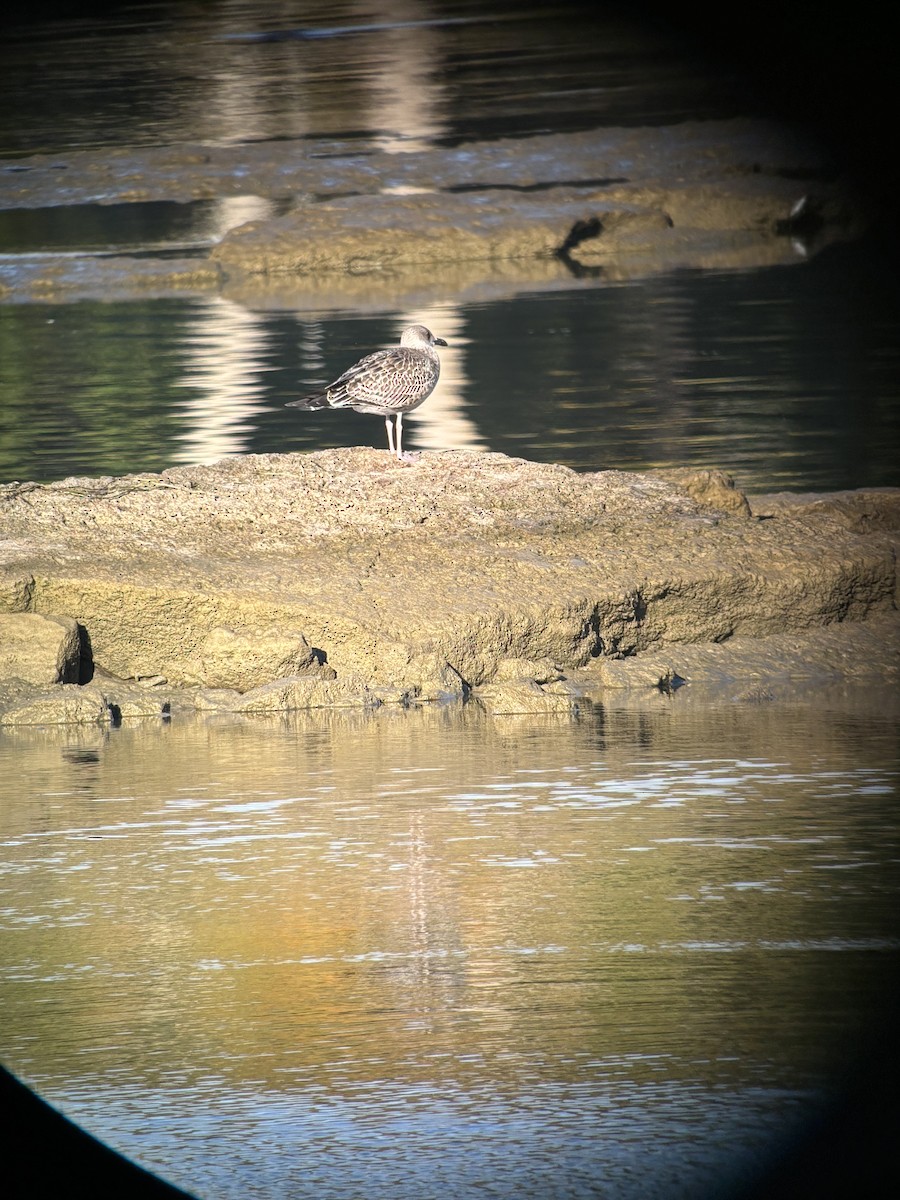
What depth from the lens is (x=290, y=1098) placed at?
2.70 metres

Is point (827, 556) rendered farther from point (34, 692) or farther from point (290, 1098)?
point (290, 1098)

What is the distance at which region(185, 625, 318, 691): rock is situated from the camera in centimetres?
594

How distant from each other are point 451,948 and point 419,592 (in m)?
2.87

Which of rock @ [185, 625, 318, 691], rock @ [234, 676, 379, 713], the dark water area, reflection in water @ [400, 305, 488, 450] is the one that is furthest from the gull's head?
rock @ [234, 676, 379, 713]

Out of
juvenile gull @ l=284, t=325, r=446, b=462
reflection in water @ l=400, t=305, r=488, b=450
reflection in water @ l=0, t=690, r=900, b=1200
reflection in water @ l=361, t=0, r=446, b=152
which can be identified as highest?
reflection in water @ l=361, t=0, r=446, b=152

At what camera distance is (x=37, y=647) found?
590 cm

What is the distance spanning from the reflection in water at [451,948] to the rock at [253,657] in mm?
694

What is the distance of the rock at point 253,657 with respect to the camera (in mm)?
5938

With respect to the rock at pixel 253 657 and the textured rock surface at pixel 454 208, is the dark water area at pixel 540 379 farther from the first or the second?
the rock at pixel 253 657

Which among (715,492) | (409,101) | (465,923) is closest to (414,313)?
(715,492)

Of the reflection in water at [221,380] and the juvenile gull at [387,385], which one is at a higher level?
the juvenile gull at [387,385]

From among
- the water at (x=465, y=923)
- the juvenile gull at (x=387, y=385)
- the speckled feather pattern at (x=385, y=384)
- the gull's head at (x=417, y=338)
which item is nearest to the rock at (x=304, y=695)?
the water at (x=465, y=923)

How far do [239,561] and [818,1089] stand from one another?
3989 millimetres

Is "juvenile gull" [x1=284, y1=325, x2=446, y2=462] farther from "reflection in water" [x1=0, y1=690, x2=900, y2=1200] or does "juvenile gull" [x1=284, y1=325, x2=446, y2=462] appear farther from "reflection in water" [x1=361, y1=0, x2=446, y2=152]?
"reflection in water" [x1=361, y1=0, x2=446, y2=152]
